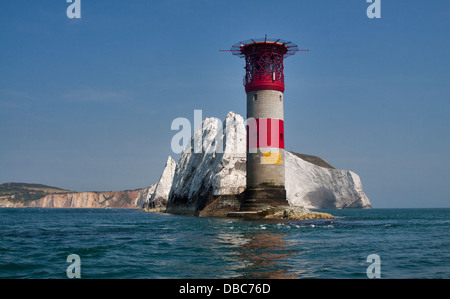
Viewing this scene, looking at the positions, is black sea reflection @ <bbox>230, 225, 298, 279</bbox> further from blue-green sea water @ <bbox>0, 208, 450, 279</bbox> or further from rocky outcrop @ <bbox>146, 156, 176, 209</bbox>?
rocky outcrop @ <bbox>146, 156, 176, 209</bbox>

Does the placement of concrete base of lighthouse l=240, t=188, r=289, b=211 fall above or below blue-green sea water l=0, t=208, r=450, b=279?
above

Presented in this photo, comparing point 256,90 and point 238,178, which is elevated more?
point 256,90

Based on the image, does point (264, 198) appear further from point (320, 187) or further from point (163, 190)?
point (320, 187)

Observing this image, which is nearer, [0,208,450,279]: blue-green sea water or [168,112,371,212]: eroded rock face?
[0,208,450,279]: blue-green sea water

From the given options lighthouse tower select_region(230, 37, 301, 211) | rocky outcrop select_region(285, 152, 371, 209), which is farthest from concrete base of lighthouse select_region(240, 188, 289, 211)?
rocky outcrop select_region(285, 152, 371, 209)

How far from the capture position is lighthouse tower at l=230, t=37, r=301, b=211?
4591 centimetres

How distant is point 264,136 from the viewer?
46.1 meters

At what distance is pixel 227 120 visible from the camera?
68.4 metres

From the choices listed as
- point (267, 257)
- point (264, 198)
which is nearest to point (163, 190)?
point (264, 198)

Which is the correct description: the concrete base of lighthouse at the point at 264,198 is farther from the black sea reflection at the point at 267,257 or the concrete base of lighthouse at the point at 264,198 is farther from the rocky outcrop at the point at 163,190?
the rocky outcrop at the point at 163,190

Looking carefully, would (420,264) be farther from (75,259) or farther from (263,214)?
(263,214)

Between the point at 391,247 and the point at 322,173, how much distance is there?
11761 centimetres

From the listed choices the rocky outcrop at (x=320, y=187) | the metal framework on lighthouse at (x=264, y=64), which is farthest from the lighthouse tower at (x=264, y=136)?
the rocky outcrop at (x=320, y=187)
